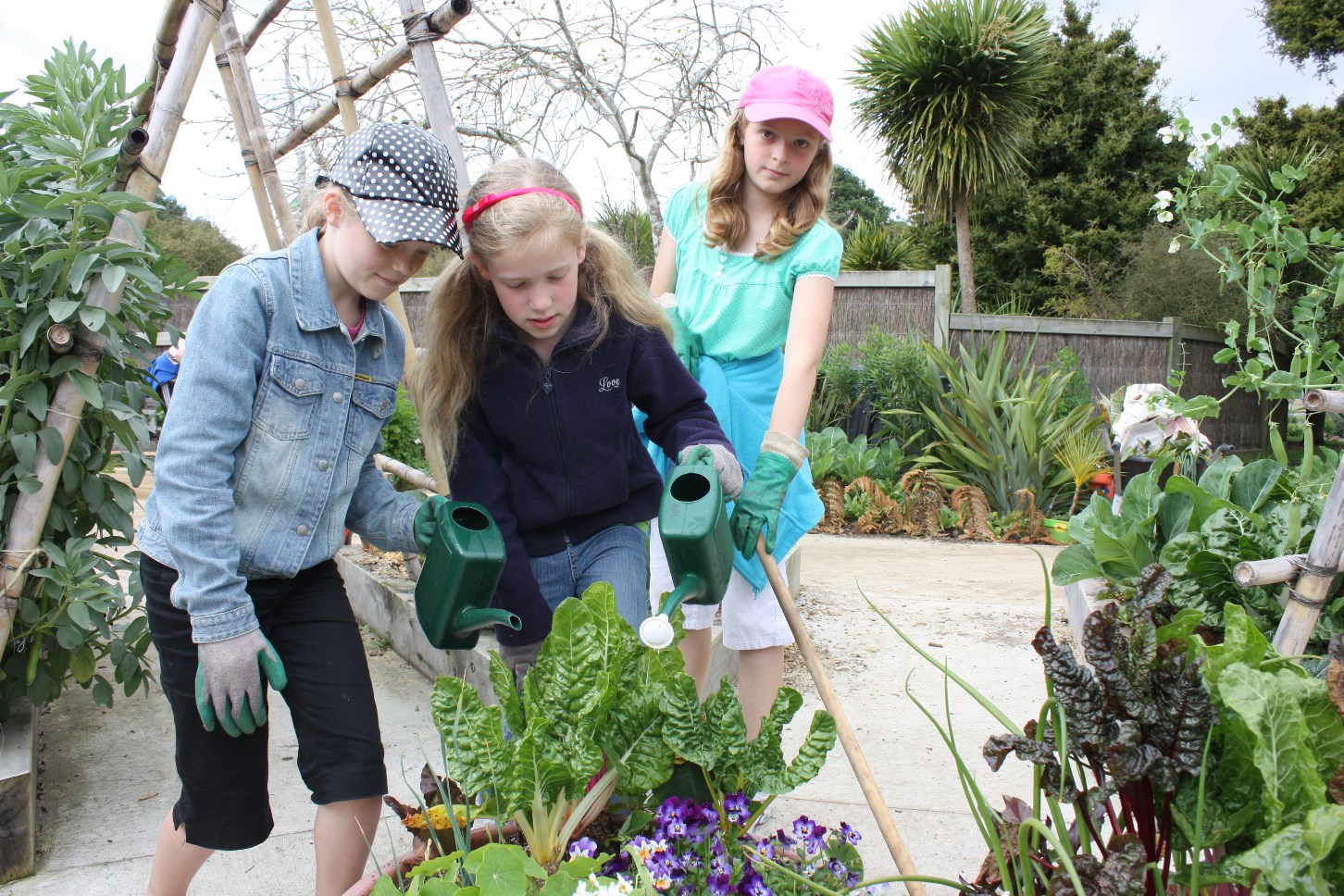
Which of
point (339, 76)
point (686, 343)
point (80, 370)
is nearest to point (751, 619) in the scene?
point (686, 343)

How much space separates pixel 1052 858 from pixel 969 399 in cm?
588

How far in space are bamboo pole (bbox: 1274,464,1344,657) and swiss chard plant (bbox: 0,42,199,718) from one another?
233cm

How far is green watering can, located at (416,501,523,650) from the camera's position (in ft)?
4.31

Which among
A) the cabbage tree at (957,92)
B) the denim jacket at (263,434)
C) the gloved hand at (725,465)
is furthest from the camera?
the cabbage tree at (957,92)

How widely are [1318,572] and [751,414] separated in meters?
Result: 1.07

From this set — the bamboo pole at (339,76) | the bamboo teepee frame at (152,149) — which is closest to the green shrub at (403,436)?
the bamboo pole at (339,76)

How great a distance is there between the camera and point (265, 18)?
303cm

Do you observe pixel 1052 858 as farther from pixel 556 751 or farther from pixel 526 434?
pixel 526 434

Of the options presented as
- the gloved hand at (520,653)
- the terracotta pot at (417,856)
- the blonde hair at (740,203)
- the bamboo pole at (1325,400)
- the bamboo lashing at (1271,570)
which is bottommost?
the terracotta pot at (417,856)

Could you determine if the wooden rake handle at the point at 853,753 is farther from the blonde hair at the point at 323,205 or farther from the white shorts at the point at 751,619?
the blonde hair at the point at 323,205

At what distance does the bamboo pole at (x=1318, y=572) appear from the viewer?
1.32 meters

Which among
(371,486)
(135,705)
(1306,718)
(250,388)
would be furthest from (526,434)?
(135,705)

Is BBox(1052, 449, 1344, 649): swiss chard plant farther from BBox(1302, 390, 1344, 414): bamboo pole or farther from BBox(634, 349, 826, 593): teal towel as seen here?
BBox(634, 349, 826, 593): teal towel

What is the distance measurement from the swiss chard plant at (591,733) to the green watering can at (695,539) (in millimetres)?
101
